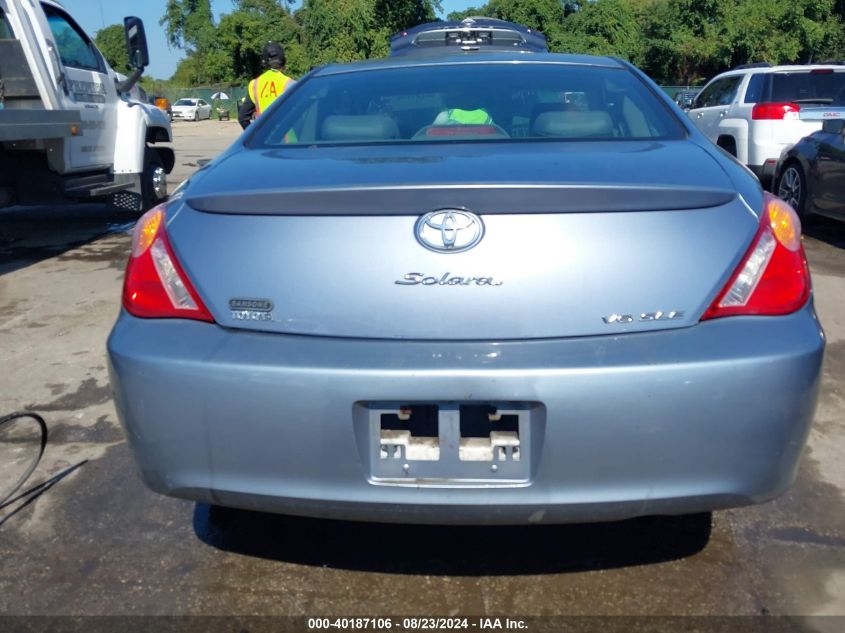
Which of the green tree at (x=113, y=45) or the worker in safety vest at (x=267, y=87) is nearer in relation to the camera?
the worker in safety vest at (x=267, y=87)

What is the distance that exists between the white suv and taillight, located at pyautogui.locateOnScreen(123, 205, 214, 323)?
8457mm

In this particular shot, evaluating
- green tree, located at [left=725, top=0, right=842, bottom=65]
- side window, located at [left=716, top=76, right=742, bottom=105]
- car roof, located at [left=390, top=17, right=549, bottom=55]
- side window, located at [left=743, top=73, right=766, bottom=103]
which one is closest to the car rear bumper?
car roof, located at [left=390, top=17, right=549, bottom=55]

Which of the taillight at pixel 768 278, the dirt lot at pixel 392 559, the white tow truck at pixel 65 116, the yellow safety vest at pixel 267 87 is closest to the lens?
the taillight at pixel 768 278

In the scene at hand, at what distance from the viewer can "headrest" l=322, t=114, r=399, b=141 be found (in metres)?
3.06

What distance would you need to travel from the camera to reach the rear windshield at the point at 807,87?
10.1 metres

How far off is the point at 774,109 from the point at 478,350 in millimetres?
8830

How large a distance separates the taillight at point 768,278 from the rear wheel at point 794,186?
6450 millimetres

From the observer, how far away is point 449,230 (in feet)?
7.09

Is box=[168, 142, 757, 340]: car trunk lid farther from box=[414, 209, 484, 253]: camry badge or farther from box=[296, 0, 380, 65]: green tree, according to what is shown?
box=[296, 0, 380, 65]: green tree

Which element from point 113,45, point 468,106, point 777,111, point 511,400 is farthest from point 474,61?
point 113,45

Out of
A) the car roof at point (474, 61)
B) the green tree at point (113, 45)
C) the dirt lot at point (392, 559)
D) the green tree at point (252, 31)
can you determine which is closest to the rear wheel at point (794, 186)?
the dirt lot at point (392, 559)

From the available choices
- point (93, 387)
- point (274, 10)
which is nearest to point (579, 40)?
point (274, 10)

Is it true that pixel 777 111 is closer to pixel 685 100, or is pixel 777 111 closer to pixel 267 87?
pixel 267 87

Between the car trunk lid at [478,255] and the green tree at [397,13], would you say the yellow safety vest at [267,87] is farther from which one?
the green tree at [397,13]
